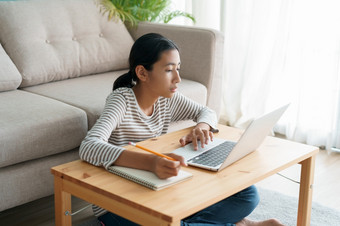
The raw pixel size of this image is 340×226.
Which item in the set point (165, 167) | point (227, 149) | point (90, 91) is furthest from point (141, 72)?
point (90, 91)

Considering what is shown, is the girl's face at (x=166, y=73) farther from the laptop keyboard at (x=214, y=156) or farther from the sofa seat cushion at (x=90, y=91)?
the sofa seat cushion at (x=90, y=91)

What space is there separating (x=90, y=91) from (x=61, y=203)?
3.04 ft

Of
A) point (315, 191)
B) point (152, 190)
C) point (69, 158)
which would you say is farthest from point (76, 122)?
point (315, 191)

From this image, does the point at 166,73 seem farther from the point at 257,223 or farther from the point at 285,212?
the point at 285,212

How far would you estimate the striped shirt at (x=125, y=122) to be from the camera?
1.43m

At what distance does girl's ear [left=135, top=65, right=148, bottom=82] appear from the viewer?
1.71 metres

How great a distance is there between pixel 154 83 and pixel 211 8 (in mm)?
1728

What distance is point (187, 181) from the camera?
1348 millimetres

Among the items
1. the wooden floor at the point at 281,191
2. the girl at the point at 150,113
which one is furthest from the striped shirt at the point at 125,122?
the wooden floor at the point at 281,191

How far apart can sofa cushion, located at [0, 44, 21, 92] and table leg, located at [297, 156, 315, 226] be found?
1.32m

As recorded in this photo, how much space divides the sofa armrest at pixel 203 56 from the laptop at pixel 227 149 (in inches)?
37.7

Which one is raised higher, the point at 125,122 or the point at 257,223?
Result: the point at 125,122

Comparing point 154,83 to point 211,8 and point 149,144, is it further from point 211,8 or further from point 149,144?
point 211,8

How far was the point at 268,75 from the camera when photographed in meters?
3.09
